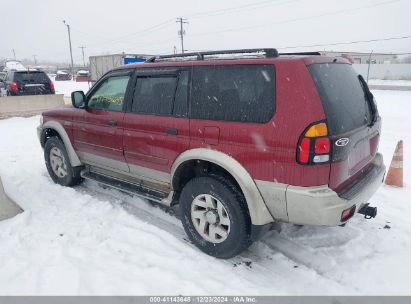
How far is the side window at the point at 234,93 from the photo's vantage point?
9.80 feet

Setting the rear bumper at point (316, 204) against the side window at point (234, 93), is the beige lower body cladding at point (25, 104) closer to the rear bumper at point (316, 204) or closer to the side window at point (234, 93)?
the side window at point (234, 93)

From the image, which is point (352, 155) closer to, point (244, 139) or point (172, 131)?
point (244, 139)

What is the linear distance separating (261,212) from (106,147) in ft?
7.89

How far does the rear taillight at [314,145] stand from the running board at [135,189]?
1699mm

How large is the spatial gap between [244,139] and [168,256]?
1430mm

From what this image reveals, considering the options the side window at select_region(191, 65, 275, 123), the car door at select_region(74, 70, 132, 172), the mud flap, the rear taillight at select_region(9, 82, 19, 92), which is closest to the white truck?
the rear taillight at select_region(9, 82, 19, 92)

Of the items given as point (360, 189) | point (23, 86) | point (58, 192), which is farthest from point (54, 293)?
point (23, 86)

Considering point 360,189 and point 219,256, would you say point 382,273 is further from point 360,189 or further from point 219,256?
point 219,256

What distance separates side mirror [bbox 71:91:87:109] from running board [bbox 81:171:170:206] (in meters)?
1.01

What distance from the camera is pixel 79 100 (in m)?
4.83

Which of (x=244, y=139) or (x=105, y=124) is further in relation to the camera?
(x=105, y=124)

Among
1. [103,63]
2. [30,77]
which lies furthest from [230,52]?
[103,63]

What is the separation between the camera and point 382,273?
3.21m

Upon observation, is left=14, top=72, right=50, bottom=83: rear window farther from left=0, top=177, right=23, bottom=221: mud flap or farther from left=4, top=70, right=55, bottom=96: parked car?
left=0, top=177, right=23, bottom=221: mud flap
